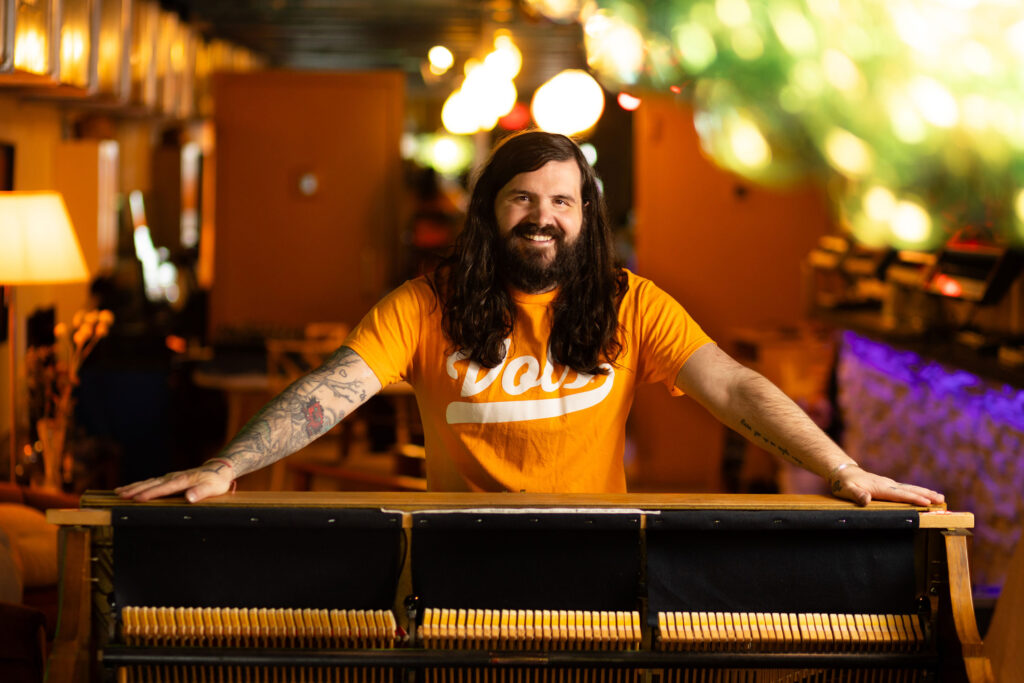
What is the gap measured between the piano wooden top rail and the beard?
58 centimetres

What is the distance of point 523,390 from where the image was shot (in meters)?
2.25

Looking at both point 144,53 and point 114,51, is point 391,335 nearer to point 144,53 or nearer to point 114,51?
point 114,51

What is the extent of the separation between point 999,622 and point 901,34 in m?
2.17

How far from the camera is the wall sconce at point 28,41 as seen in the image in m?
3.37

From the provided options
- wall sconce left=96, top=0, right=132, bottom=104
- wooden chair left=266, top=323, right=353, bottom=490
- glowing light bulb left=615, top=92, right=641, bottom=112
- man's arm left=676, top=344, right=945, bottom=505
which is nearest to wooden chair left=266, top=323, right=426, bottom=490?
wooden chair left=266, top=323, right=353, bottom=490

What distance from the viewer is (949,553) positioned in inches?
70.7

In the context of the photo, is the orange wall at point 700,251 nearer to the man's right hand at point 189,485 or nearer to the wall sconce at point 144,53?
the wall sconce at point 144,53

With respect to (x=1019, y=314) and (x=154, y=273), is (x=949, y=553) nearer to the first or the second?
(x=1019, y=314)

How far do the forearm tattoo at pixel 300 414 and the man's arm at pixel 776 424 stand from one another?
0.67m

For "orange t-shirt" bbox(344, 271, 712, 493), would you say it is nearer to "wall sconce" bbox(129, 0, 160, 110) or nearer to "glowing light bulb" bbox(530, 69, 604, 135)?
"glowing light bulb" bbox(530, 69, 604, 135)

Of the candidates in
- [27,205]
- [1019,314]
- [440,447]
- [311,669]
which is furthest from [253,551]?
[1019,314]

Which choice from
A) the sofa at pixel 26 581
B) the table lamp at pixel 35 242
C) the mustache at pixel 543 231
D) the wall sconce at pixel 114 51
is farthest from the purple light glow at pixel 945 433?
the wall sconce at pixel 114 51

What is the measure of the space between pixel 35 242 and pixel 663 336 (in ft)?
8.21

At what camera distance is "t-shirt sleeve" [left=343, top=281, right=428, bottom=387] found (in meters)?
2.24
